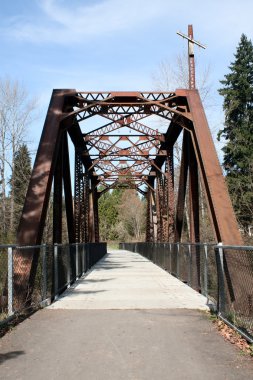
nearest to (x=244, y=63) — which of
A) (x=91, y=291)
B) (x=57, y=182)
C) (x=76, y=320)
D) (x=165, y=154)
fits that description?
(x=165, y=154)

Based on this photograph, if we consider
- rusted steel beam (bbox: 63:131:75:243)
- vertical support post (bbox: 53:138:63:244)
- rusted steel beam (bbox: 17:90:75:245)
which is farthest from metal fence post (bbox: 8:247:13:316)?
rusted steel beam (bbox: 63:131:75:243)

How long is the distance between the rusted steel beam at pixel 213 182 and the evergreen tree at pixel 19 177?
21.3 metres

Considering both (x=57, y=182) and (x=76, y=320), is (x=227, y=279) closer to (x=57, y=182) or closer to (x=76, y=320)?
(x=76, y=320)

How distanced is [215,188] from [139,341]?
6.27 metres

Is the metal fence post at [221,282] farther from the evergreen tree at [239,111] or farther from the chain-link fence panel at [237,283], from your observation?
the evergreen tree at [239,111]

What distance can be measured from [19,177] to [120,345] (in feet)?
101

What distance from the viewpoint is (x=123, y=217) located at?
318ft

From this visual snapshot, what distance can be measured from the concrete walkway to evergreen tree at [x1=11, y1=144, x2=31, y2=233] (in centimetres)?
2524

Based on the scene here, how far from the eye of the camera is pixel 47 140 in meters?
12.9

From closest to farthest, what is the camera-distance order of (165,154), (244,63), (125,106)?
1. (125,106)
2. (165,154)
3. (244,63)

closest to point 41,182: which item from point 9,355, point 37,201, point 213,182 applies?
point 37,201

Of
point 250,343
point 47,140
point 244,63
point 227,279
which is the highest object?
point 244,63

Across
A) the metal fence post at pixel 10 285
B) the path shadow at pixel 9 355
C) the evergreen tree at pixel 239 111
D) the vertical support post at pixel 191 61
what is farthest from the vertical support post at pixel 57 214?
the evergreen tree at pixel 239 111

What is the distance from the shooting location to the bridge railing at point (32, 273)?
781 centimetres
